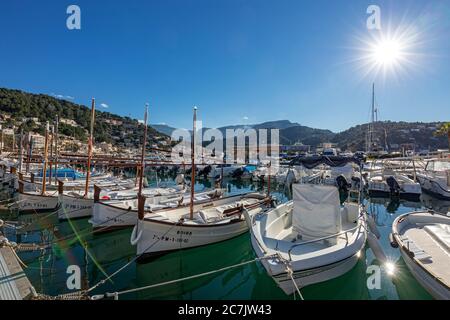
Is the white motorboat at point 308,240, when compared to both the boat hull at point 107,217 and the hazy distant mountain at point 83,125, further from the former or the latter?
the hazy distant mountain at point 83,125

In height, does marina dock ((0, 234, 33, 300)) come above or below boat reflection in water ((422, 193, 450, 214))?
above

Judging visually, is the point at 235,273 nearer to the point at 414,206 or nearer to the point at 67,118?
the point at 414,206

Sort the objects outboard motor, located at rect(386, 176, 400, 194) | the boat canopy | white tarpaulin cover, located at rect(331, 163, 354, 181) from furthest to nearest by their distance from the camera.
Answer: white tarpaulin cover, located at rect(331, 163, 354, 181)
outboard motor, located at rect(386, 176, 400, 194)
the boat canopy

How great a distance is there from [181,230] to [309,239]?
505 cm

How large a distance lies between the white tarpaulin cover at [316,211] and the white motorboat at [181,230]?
3.81 m

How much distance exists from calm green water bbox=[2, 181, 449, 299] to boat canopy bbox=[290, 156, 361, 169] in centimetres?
381

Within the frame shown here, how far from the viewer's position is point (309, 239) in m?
7.71

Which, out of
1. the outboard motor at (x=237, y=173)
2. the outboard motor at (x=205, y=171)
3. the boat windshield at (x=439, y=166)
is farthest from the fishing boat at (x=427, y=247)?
the outboard motor at (x=205, y=171)

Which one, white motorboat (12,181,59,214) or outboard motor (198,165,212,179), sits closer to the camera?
white motorboat (12,181,59,214)

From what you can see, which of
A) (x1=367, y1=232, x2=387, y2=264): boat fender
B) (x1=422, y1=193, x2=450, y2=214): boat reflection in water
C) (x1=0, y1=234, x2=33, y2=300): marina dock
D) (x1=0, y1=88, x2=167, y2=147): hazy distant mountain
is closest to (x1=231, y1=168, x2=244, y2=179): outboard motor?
(x1=422, y1=193, x2=450, y2=214): boat reflection in water

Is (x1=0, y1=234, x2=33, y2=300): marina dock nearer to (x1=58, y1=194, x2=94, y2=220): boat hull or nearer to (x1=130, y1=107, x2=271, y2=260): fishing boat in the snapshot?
(x1=130, y1=107, x2=271, y2=260): fishing boat

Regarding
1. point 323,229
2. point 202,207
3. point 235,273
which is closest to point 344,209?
point 323,229

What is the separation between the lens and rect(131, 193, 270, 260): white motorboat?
892cm

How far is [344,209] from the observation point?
10414mm
